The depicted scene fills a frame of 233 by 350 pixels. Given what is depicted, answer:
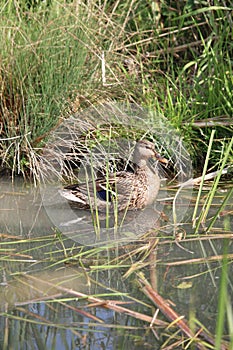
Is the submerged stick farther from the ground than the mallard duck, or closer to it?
farther from the ground

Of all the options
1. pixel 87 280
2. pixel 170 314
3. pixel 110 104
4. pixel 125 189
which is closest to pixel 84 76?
pixel 110 104

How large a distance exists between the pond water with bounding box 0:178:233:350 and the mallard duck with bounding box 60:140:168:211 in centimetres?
16

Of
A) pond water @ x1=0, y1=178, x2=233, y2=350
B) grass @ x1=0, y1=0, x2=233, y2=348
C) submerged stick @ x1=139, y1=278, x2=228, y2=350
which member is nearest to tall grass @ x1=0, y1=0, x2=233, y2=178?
grass @ x1=0, y1=0, x2=233, y2=348

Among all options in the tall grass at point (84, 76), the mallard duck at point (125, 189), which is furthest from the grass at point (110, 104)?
the mallard duck at point (125, 189)

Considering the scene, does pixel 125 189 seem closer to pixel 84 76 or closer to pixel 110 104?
pixel 110 104

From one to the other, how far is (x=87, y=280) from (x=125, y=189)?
4.32 ft

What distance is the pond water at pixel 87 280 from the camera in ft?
10.3

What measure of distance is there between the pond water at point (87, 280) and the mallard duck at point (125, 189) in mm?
158

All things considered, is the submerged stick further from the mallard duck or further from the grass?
the mallard duck

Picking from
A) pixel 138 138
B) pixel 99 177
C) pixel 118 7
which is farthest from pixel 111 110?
pixel 118 7

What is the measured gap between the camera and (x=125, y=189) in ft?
15.9

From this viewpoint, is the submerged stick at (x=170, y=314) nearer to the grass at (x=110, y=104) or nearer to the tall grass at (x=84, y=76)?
the grass at (x=110, y=104)

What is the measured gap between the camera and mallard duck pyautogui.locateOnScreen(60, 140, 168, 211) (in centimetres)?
475

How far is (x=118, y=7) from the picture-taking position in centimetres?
660
